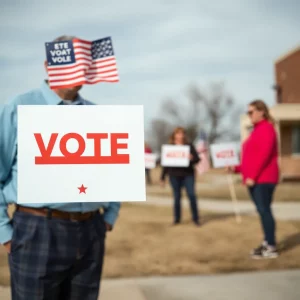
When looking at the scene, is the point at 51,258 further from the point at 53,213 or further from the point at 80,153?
the point at 80,153

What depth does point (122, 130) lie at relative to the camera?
6.16 feet

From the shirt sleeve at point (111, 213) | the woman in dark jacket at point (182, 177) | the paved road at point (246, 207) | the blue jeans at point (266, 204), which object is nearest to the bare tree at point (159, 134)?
the paved road at point (246, 207)

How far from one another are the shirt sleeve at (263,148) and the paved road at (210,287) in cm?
128

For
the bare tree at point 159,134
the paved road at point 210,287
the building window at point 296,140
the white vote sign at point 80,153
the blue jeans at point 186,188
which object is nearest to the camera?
the white vote sign at point 80,153

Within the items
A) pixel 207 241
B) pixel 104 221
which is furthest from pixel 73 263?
pixel 207 241

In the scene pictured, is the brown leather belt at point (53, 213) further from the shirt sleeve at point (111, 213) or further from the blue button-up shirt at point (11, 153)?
the shirt sleeve at point (111, 213)

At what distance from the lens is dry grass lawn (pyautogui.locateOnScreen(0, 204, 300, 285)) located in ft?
17.6

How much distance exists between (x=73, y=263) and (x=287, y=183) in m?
19.4

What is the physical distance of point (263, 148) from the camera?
5.71 m

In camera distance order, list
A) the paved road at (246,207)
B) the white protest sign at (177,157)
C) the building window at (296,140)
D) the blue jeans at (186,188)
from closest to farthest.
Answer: the white protest sign at (177,157) < the blue jeans at (186,188) < the paved road at (246,207) < the building window at (296,140)

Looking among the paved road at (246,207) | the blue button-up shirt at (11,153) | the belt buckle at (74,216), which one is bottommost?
the paved road at (246,207)

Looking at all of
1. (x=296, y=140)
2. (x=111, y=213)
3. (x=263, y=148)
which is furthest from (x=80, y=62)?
(x=296, y=140)

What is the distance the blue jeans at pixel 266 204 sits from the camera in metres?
5.77

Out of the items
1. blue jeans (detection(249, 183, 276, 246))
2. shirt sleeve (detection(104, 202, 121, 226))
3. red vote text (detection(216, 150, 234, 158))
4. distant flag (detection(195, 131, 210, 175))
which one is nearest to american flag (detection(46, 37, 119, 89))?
shirt sleeve (detection(104, 202, 121, 226))
